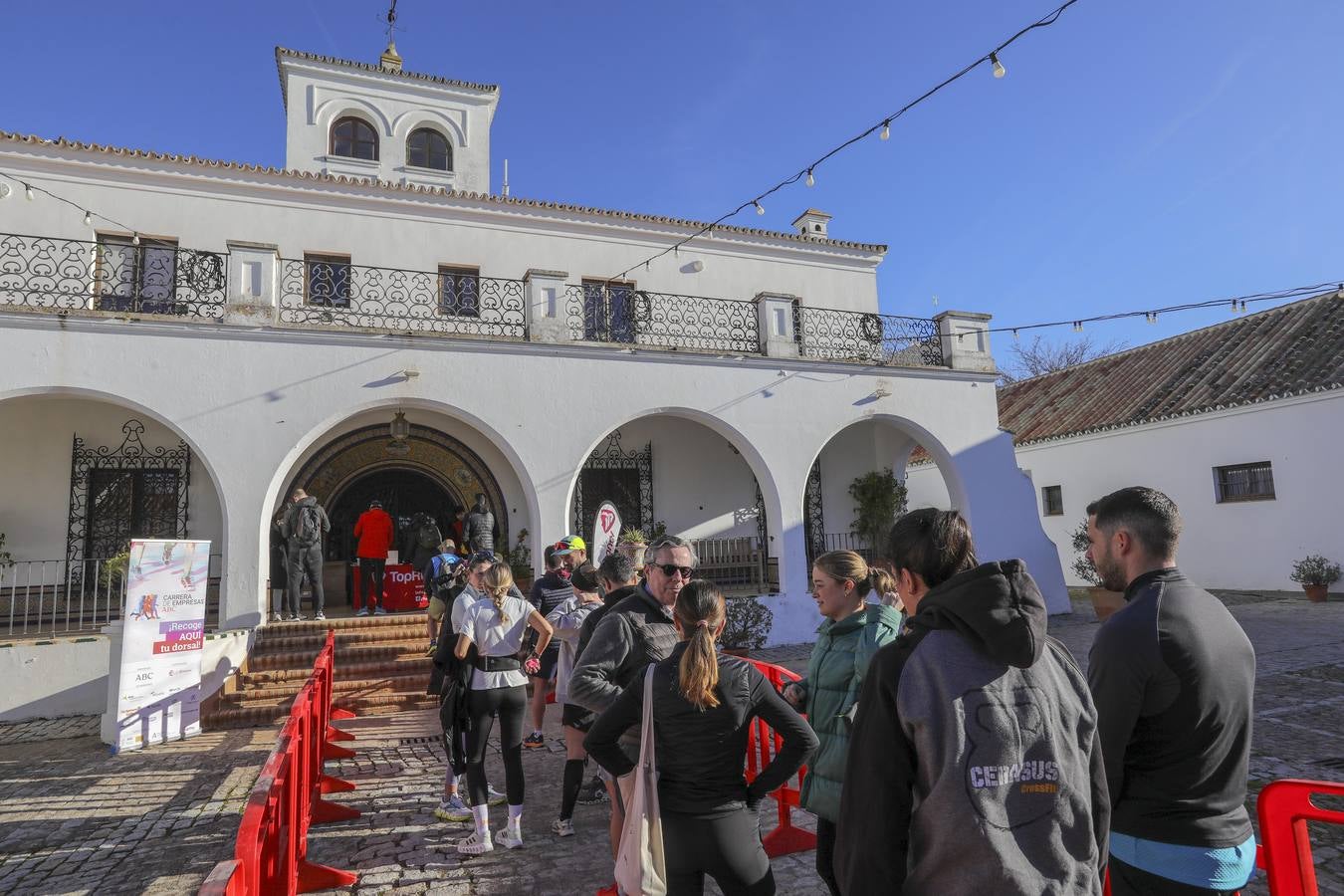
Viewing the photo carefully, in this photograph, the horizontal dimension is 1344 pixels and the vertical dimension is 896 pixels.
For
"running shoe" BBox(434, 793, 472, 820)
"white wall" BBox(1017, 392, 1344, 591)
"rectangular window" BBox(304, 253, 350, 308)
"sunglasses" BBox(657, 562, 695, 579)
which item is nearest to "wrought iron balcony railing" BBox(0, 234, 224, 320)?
"rectangular window" BBox(304, 253, 350, 308)

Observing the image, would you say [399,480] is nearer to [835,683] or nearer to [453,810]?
[453,810]

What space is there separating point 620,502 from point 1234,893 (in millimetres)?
11898

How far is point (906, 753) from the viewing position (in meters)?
Result: 1.65

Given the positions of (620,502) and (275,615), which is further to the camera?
(620,502)

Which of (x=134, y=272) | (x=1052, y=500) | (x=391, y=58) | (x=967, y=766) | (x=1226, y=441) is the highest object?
(x=391, y=58)

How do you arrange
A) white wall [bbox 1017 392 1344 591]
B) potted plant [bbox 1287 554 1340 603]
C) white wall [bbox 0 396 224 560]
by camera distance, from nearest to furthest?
1. white wall [bbox 0 396 224 560]
2. potted plant [bbox 1287 554 1340 603]
3. white wall [bbox 1017 392 1344 591]

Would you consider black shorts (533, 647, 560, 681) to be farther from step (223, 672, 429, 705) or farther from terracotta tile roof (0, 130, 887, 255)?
terracotta tile roof (0, 130, 887, 255)

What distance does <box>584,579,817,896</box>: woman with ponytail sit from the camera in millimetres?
2646

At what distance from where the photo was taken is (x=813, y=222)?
1659 centimetres

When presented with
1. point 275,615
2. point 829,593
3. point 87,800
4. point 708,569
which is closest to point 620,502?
point 708,569

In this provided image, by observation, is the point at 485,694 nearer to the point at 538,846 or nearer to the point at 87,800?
the point at 538,846

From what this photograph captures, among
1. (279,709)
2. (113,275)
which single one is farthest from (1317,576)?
(113,275)

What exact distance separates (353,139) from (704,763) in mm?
16218

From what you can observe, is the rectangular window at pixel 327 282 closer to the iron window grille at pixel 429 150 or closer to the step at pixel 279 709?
the iron window grille at pixel 429 150
